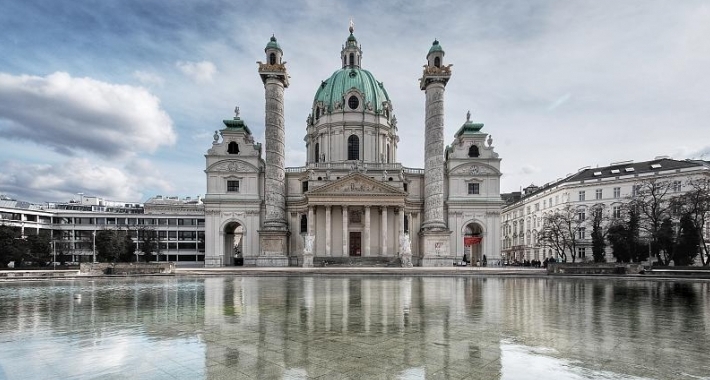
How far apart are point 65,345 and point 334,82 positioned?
63.4 meters

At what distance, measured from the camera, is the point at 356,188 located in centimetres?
5300

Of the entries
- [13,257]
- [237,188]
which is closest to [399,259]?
[237,188]

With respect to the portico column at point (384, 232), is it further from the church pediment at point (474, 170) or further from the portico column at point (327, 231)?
the church pediment at point (474, 170)

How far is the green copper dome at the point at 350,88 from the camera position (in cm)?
6462

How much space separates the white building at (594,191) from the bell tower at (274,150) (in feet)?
141

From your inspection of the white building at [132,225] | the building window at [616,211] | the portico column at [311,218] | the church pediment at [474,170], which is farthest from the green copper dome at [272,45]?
the building window at [616,211]

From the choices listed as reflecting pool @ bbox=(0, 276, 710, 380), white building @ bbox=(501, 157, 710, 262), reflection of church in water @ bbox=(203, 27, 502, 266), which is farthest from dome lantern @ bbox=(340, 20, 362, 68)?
reflecting pool @ bbox=(0, 276, 710, 380)

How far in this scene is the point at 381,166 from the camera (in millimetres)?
58844

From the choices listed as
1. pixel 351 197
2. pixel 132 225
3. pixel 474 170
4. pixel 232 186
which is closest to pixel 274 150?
pixel 232 186

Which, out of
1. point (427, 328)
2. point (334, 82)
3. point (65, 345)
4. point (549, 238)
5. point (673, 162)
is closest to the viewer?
point (65, 345)

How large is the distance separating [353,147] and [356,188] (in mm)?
12291

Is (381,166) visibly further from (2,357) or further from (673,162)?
(2,357)

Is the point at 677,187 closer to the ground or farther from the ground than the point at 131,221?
farther from the ground

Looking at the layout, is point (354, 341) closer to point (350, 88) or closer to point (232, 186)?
point (232, 186)
